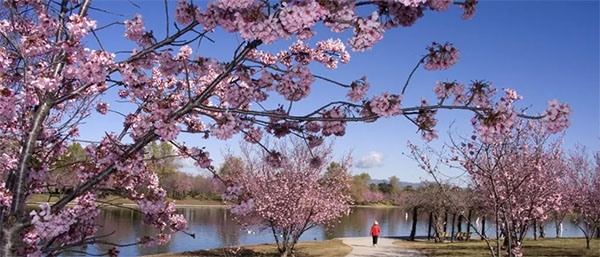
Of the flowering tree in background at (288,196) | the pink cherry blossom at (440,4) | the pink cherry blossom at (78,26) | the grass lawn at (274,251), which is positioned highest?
the pink cherry blossom at (440,4)

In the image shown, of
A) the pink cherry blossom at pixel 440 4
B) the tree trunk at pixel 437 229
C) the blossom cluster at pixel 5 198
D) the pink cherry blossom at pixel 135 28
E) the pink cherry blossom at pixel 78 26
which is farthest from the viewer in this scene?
the tree trunk at pixel 437 229

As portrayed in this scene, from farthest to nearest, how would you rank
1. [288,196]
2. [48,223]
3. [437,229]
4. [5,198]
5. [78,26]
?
[437,229], [288,196], [5,198], [78,26], [48,223]

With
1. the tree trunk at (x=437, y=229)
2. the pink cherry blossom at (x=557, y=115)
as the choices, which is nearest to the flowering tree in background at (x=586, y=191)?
the tree trunk at (x=437, y=229)

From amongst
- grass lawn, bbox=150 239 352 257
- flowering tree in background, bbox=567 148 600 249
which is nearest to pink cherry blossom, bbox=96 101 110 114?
grass lawn, bbox=150 239 352 257

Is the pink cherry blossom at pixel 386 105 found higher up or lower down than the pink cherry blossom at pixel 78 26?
lower down

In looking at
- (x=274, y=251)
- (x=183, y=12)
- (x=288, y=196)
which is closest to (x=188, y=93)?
(x=183, y=12)

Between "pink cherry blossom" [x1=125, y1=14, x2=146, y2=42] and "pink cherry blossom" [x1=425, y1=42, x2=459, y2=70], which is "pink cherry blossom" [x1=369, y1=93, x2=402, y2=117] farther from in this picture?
"pink cherry blossom" [x1=125, y1=14, x2=146, y2=42]

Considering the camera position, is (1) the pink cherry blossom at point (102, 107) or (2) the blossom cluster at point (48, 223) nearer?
(2) the blossom cluster at point (48, 223)

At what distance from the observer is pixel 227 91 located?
11.6ft

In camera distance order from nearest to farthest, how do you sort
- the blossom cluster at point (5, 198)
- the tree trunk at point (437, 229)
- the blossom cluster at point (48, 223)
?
the blossom cluster at point (48, 223)
the blossom cluster at point (5, 198)
the tree trunk at point (437, 229)

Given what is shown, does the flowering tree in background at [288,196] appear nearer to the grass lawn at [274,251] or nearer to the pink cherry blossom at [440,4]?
the grass lawn at [274,251]

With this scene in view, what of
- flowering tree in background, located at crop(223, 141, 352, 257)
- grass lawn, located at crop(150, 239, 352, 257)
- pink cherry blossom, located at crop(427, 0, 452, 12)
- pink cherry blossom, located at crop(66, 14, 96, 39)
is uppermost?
pink cherry blossom, located at crop(427, 0, 452, 12)

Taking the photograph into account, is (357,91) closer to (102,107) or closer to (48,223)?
(48,223)

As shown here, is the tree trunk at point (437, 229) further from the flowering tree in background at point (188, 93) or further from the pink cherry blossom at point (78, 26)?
the pink cherry blossom at point (78, 26)
